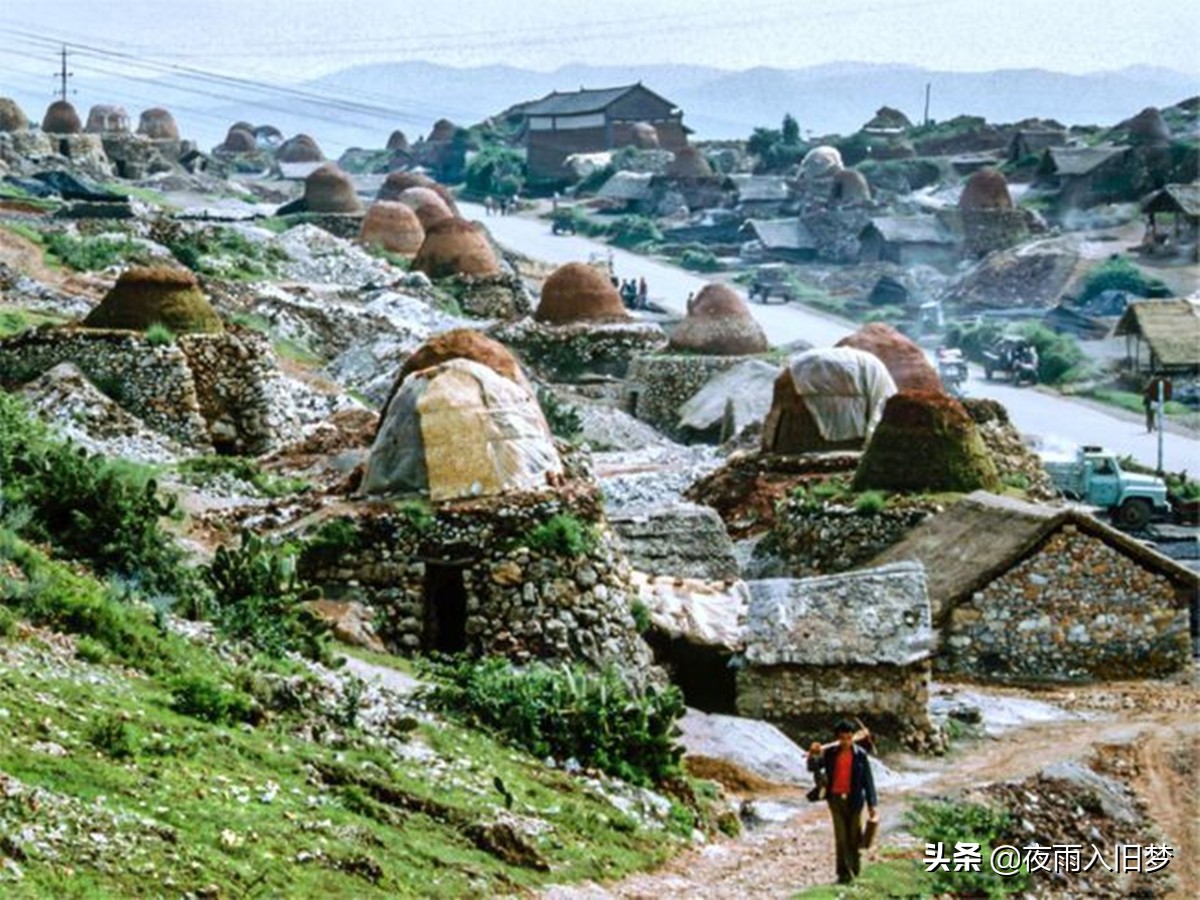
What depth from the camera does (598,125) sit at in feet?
324

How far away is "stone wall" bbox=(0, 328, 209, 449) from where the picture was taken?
2517 cm

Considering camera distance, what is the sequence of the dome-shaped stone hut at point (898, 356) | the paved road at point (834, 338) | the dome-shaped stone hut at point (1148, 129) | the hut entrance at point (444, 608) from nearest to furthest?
the hut entrance at point (444, 608)
the dome-shaped stone hut at point (898, 356)
the paved road at point (834, 338)
the dome-shaped stone hut at point (1148, 129)

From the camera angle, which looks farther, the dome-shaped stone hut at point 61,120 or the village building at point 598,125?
the village building at point 598,125

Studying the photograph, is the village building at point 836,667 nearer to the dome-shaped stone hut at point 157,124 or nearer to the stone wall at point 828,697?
the stone wall at point 828,697

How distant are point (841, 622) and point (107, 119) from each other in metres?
77.8

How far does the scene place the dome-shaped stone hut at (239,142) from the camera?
10600 cm

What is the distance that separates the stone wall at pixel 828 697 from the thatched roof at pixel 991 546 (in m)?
3.64

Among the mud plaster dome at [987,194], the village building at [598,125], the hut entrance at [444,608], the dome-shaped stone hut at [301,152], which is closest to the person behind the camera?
the hut entrance at [444,608]

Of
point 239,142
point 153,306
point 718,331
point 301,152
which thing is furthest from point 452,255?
point 239,142

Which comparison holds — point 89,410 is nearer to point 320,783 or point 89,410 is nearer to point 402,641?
point 402,641

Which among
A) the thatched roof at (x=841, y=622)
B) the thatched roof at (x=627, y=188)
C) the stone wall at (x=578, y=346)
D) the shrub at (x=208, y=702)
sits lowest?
the thatched roof at (x=627, y=188)

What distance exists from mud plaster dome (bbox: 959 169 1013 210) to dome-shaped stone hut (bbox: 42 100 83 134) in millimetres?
33181

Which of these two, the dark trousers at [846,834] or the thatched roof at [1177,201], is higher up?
the dark trousers at [846,834]

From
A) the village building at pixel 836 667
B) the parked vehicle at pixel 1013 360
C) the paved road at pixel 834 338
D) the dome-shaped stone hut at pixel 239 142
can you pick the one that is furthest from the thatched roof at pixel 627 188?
the village building at pixel 836 667
